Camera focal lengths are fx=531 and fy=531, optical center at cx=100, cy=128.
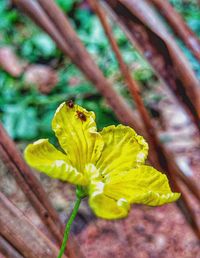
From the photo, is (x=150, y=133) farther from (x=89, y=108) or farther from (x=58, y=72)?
(x=58, y=72)

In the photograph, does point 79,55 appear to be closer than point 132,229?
Yes

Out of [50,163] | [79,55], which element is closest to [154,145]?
[79,55]

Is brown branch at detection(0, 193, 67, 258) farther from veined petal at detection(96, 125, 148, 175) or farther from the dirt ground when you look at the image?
the dirt ground

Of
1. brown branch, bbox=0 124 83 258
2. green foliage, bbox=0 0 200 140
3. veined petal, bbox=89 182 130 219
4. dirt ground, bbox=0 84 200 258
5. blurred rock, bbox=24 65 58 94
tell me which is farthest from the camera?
A: blurred rock, bbox=24 65 58 94

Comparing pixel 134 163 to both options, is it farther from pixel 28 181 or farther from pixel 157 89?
pixel 157 89

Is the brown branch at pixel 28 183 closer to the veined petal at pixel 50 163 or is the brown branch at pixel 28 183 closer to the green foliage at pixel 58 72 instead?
the veined petal at pixel 50 163

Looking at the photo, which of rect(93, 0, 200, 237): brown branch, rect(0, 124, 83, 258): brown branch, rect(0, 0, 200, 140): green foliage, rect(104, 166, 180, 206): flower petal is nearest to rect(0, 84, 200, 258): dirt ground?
rect(0, 0, 200, 140): green foliage

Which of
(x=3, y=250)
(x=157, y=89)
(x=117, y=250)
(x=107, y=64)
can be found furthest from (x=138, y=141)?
(x=107, y=64)
